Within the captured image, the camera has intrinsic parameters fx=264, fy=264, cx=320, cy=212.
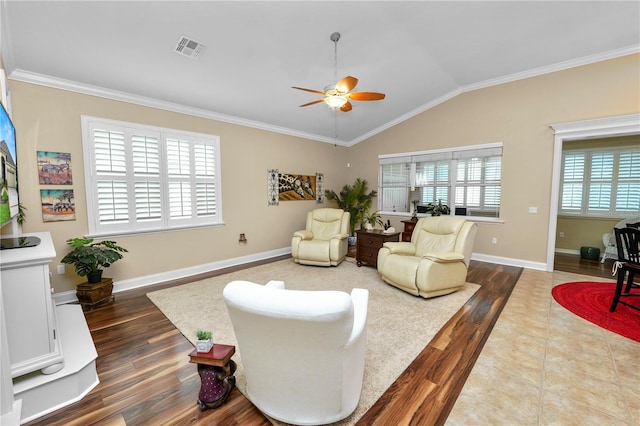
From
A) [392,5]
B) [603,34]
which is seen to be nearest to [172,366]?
[392,5]

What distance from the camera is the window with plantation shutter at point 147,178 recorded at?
3518mm

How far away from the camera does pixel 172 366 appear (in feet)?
7.06

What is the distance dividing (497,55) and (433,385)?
4634mm

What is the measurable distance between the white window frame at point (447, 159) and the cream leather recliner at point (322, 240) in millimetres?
1910

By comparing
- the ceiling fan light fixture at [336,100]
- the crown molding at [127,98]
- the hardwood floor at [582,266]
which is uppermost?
the crown molding at [127,98]

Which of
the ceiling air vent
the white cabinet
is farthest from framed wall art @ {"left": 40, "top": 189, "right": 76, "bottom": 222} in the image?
the ceiling air vent

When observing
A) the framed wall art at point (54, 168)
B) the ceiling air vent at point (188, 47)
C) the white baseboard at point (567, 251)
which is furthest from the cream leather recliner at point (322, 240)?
the white baseboard at point (567, 251)

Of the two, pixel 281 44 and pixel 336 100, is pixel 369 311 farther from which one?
pixel 281 44

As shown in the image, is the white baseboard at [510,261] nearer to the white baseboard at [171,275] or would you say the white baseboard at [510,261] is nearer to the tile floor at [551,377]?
the tile floor at [551,377]

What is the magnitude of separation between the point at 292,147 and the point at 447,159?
3344 mm

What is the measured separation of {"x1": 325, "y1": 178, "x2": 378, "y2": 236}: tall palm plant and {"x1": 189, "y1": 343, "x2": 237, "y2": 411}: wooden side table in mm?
5296

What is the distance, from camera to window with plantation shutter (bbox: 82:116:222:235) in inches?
138

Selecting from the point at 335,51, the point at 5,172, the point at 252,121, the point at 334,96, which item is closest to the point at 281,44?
the point at 335,51

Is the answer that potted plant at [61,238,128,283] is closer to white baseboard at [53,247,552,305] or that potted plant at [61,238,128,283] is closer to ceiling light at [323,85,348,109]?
white baseboard at [53,247,552,305]
